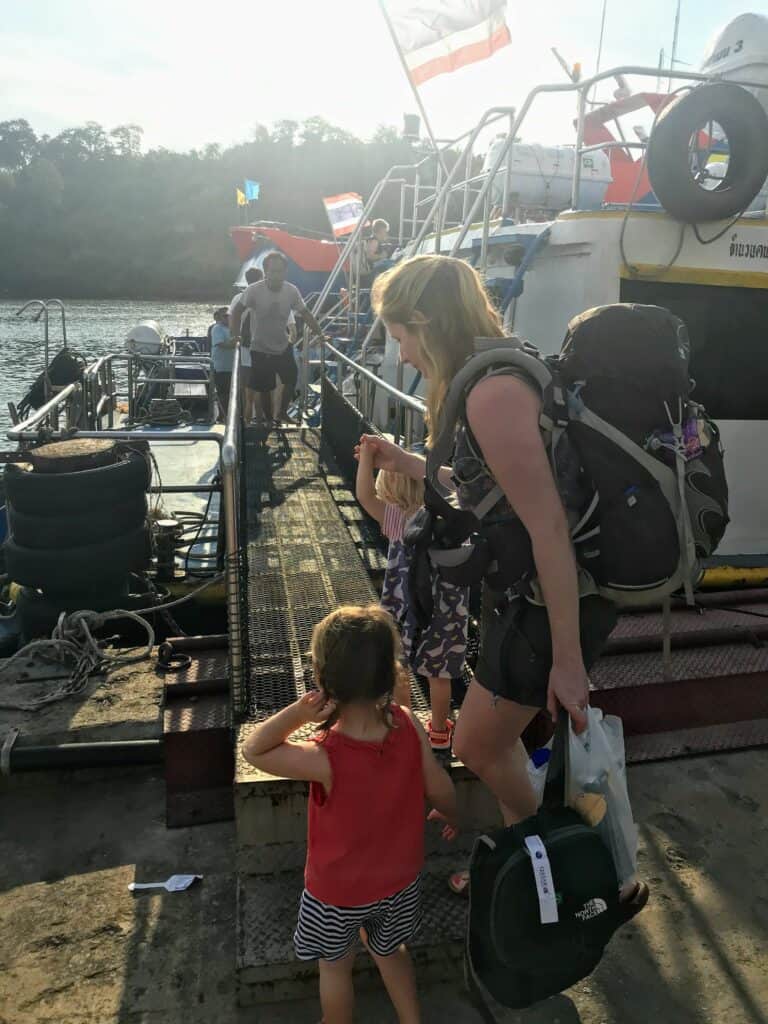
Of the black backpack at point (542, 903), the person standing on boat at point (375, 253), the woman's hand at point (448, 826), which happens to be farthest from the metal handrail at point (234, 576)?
the person standing on boat at point (375, 253)

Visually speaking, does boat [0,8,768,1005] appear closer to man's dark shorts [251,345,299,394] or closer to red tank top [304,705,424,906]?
man's dark shorts [251,345,299,394]

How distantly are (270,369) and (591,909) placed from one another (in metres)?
6.52

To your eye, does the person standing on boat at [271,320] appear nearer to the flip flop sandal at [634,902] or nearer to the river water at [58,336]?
the flip flop sandal at [634,902]

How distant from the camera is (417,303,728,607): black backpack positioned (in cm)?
167

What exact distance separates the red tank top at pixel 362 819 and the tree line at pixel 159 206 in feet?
316

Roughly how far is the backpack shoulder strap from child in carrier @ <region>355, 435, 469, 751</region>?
81 centimetres

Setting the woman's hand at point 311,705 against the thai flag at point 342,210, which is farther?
the thai flag at point 342,210

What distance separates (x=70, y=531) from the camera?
4602 millimetres

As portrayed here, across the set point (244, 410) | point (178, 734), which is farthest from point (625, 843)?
point (244, 410)

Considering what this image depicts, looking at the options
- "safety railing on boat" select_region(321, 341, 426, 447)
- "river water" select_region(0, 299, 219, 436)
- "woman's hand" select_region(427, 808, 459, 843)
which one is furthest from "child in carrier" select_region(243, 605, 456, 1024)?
"river water" select_region(0, 299, 219, 436)

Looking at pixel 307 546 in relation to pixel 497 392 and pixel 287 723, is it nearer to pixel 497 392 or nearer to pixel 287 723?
pixel 287 723

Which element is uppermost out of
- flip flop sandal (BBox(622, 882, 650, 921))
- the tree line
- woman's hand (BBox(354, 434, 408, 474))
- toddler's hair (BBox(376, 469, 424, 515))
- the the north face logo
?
the tree line

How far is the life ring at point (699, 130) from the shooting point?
4277 millimetres

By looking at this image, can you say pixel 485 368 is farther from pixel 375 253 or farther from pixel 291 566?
pixel 375 253
